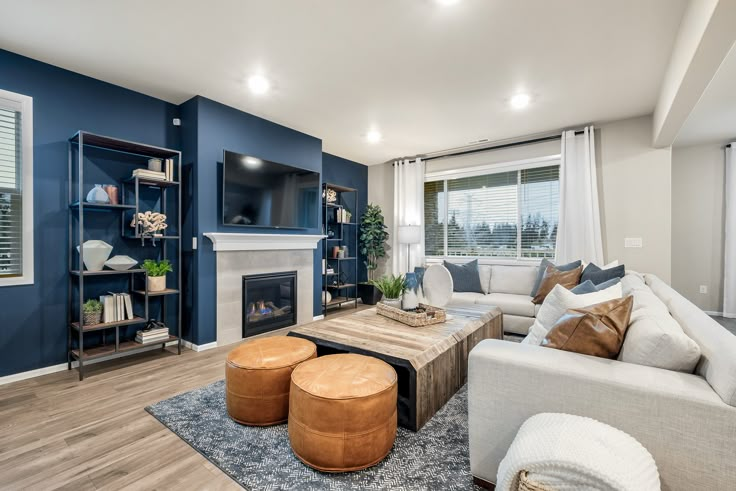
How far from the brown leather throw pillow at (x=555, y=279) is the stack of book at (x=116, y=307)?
4085 millimetres

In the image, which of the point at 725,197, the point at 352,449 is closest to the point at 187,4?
the point at 352,449

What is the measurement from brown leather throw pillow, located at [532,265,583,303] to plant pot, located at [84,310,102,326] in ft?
13.9

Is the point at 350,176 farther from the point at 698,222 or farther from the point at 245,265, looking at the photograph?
the point at 698,222

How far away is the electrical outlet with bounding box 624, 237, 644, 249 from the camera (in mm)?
4016

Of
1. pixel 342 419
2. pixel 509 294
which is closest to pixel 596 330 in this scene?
pixel 342 419

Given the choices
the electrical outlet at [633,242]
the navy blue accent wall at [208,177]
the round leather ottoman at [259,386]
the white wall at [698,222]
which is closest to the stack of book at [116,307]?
the navy blue accent wall at [208,177]

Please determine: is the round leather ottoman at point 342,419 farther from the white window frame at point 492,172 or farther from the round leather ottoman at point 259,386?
the white window frame at point 492,172

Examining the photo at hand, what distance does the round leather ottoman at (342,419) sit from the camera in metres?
1.53

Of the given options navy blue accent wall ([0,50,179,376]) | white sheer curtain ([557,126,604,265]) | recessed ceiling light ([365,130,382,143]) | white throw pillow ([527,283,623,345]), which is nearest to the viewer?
white throw pillow ([527,283,623,345])

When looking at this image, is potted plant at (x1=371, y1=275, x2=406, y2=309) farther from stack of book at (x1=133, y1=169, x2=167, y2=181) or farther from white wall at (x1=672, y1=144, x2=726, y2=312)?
white wall at (x1=672, y1=144, x2=726, y2=312)

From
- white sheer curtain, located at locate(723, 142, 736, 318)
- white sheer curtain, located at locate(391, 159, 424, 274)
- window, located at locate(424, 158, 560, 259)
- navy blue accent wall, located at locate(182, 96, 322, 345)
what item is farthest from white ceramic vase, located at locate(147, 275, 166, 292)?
white sheer curtain, located at locate(723, 142, 736, 318)

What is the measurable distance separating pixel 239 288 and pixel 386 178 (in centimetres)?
355

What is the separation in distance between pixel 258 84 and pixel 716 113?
16.2 feet

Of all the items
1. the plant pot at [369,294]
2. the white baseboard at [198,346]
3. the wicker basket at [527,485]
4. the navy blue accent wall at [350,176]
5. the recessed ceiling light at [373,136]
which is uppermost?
the recessed ceiling light at [373,136]
